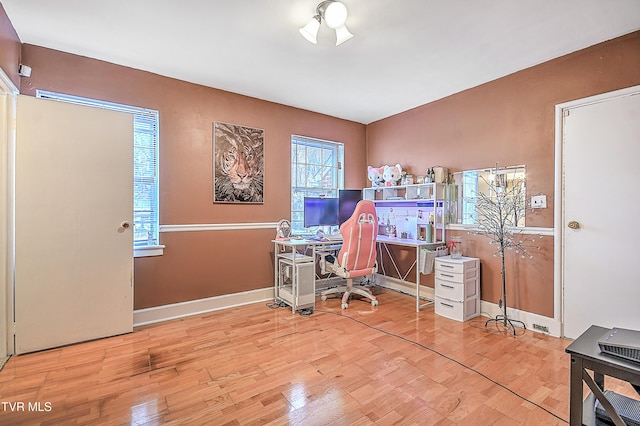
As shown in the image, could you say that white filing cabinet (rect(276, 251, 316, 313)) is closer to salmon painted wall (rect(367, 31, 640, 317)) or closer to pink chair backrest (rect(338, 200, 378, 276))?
pink chair backrest (rect(338, 200, 378, 276))

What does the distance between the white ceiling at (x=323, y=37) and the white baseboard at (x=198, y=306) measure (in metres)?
2.43

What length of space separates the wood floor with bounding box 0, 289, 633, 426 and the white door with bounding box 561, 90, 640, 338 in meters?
0.44

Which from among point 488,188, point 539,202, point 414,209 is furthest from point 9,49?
point 539,202

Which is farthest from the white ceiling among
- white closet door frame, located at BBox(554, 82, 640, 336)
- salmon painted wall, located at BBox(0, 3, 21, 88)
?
white closet door frame, located at BBox(554, 82, 640, 336)

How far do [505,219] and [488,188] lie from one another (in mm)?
477

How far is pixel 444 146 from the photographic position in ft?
12.3

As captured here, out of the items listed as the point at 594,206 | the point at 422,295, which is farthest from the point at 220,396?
the point at 594,206

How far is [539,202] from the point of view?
287cm

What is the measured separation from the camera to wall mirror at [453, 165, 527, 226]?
9.90 ft

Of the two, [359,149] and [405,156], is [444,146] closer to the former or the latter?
[405,156]

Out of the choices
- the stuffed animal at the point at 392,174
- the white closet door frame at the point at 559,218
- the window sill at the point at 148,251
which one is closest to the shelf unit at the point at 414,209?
the stuffed animal at the point at 392,174

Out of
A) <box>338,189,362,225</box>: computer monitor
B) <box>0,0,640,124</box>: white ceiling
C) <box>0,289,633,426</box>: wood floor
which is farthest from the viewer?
<box>338,189,362,225</box>: computer monitor

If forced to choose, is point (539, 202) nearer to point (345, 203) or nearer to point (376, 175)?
point (376, 175)

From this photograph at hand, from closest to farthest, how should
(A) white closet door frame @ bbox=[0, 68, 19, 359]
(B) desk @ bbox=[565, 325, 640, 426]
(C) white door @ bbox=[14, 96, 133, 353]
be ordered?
(B) desk @ bbox=[565, 325, 640, 426] → (A) white closet door frame @ bbox=[0, 68, 19, 359] → (C) white door @ bbox=[14, 96, 133, 353]
